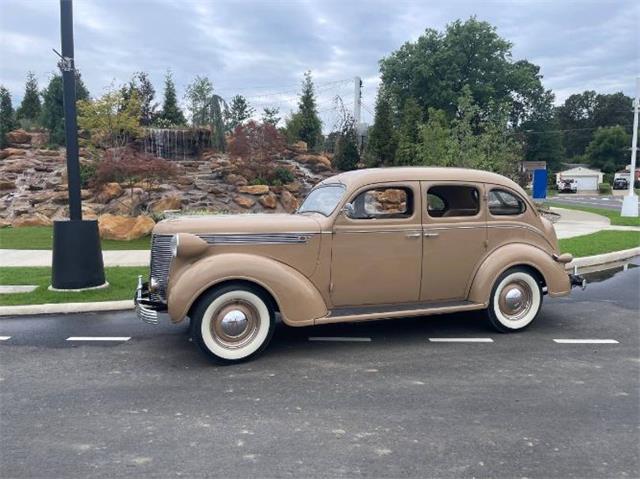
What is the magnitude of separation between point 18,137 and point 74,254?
23757 millimetres

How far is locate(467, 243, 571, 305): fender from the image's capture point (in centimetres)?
567

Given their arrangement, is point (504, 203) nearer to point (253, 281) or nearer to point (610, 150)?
point (253, 281)

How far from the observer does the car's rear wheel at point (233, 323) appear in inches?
190

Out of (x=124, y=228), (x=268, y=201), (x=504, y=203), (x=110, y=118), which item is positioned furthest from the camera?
(x=110, y=118)

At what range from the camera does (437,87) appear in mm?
49719

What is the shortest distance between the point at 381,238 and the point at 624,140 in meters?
96.5

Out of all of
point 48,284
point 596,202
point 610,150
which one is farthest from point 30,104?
point 610,150

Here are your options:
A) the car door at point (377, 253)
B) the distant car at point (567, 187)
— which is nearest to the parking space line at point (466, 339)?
the car door at point (377, 253)

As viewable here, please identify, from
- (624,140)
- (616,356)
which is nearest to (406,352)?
(616,356)

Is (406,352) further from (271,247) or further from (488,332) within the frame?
(271,247)

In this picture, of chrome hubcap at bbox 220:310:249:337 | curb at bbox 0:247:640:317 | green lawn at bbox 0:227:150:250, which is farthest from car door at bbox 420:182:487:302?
green lawn at bbox 0:227:150:250

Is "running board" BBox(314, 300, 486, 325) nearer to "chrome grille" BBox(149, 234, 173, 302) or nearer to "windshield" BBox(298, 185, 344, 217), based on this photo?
"windshield" BBox(298, 185, 344, 217)

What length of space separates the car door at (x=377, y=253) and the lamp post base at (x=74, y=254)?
4213mm

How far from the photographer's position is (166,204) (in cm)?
1673
